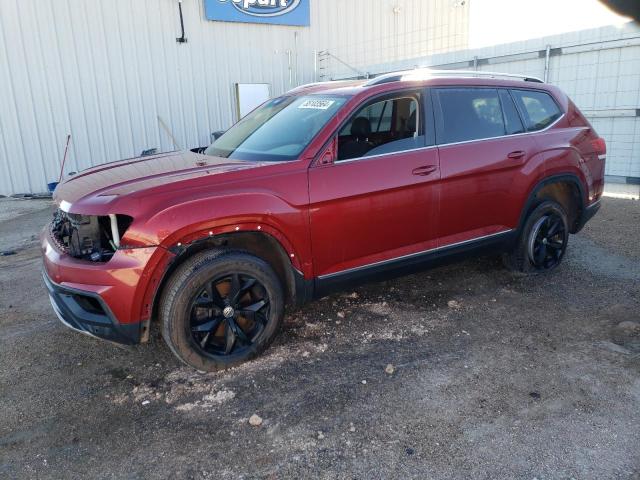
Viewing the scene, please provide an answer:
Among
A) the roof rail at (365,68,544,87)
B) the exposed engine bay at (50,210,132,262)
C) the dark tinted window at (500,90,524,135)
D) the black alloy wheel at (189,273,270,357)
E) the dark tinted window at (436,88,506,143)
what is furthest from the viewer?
the dark tinted window at (500,90,524,135)

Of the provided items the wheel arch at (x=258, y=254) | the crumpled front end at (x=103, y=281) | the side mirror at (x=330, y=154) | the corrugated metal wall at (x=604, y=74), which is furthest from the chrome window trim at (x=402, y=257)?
the corrugated metal wall at (x=604, y=74)

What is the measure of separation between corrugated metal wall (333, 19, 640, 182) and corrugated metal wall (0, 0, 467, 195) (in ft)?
20.4

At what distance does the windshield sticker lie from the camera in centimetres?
377

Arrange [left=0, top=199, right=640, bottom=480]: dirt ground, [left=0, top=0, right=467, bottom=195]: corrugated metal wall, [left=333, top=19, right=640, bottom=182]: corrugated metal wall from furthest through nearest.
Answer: [left=0, top=0, right=467, bottom=195]: corrugated metal wall, [left=333, top=19, right=640, bottom=182]: corrugated metal wall, [left=0, top=199, right=640, bottom=480]: dirt ground

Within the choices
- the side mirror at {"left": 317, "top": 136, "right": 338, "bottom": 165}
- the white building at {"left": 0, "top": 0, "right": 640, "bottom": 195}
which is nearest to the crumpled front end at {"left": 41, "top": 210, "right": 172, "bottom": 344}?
the side mirror at {"left": 317, "top": 136, "right": 338, "bottom": 165}

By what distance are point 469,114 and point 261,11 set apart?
32.2 ft

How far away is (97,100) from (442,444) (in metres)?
10.9

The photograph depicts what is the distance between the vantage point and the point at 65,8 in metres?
10.3

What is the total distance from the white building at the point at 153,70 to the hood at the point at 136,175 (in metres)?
7.72

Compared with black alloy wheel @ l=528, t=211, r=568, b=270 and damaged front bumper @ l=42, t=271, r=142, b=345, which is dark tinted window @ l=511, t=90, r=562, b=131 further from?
damaged front bumper @ l=42, t=271, r=142, b=345

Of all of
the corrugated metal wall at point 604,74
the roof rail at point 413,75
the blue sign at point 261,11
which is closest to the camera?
the roof rail at point 413,75

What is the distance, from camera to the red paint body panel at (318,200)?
289 centimetres

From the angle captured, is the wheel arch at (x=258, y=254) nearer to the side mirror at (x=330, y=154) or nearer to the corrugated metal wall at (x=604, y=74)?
the side mirror at (x=330, y=154)

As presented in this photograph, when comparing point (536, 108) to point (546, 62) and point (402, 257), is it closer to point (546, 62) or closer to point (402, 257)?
point (402, 257)
